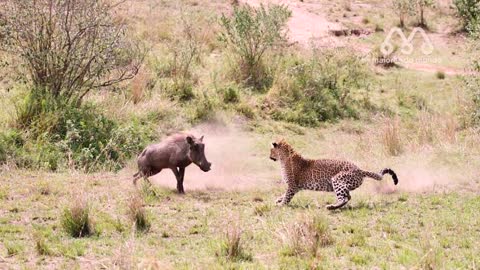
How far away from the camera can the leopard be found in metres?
11.1

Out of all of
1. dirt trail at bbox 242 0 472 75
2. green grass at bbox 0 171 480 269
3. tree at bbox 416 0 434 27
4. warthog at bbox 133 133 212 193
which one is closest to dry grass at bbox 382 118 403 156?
green grass at bbox 0 171 480 269

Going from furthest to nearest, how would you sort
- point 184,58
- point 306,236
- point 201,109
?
point 184,58
point 201,109
point 306,236

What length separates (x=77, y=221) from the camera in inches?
369

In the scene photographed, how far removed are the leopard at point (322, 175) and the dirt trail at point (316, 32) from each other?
43.7 ft

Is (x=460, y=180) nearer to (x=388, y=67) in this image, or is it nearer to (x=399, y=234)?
(x=399, y=234)

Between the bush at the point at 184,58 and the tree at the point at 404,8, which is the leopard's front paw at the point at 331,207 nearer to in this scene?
the bush at the point at 184,58

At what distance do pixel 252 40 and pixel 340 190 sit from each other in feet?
36.9

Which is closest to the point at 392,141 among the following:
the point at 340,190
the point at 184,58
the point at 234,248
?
the point at 340,190

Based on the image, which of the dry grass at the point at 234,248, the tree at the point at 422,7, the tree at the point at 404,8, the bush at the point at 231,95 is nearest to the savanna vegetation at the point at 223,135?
the dry grass at the point at 234,248

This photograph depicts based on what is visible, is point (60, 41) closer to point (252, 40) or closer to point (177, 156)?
point (177, 156)

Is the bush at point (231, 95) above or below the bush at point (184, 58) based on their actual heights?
below

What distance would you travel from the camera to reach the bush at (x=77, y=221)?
368 inches

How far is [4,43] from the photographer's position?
16031 mm

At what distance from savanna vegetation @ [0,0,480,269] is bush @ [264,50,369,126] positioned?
0.06 meters
